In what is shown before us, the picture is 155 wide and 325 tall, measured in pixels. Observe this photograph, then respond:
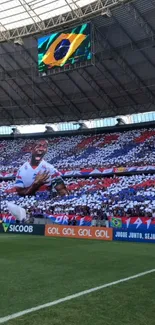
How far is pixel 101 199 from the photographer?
119ft

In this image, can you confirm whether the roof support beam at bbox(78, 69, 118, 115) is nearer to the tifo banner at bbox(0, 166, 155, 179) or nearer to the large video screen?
the large video screen

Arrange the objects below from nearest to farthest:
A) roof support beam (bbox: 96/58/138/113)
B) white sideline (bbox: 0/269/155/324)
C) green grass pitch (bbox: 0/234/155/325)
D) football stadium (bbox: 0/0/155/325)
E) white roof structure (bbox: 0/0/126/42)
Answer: white sideline (bbox: 0/269/155/324), green grass pitch (bbox: 0/234/155/325), football stadium (bbox: 0/0/155/325), white roof structure (bbox: 0/0/126/42), roof support beam (bbox: 96/58/138/113)

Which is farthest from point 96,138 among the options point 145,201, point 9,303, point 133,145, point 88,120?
point 9,303

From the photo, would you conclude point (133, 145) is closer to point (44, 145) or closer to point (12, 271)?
point (44, 145)

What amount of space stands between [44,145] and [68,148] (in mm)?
20458

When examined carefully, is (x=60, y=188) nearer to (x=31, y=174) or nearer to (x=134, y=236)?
(x=31, y=174)

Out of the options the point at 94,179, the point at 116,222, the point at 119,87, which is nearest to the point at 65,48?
the point at 119,87

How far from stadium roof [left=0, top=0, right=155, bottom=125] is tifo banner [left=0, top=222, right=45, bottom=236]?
14224 millimetres

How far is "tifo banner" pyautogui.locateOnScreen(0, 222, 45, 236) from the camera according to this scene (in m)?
30.8

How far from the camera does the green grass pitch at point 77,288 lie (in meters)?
7.21

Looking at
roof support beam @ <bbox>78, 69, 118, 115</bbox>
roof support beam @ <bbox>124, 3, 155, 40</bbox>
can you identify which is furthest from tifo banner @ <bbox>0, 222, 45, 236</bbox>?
roof support beam @ <bbox>78, 69, 118, 115</bbox>

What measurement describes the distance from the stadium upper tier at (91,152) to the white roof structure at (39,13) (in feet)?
49.2

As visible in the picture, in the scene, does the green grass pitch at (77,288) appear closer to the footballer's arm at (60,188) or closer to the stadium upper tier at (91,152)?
the footballer's arm at (60,188)

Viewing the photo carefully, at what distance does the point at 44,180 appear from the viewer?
31.3 meters
